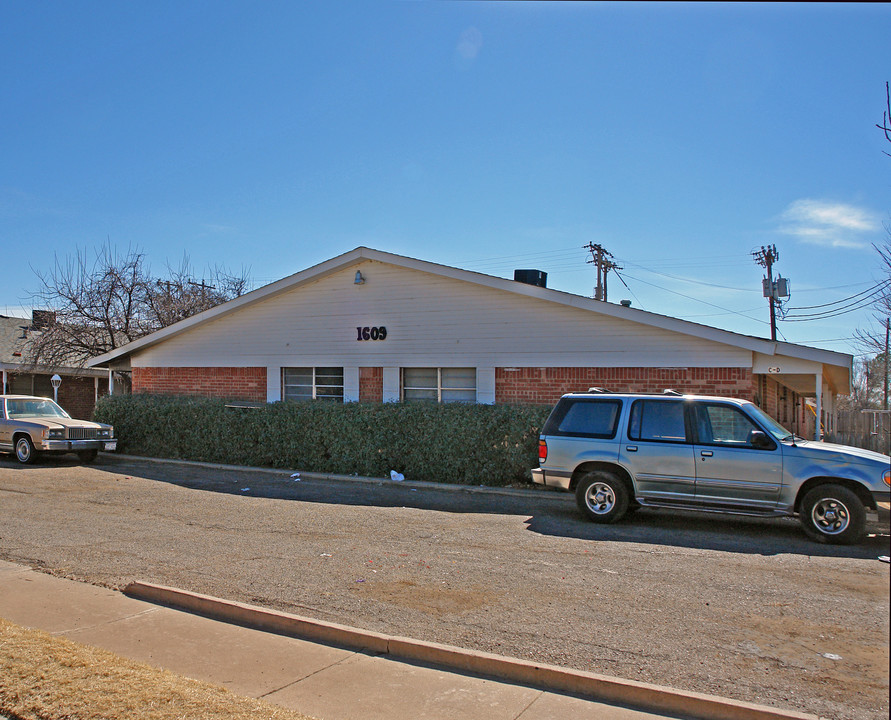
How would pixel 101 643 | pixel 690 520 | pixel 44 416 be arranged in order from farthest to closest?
pixel 44 416
pixel 690 520
pixel 101 643

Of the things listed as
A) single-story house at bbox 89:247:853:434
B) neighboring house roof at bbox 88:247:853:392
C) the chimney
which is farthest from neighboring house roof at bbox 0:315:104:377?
the chimney

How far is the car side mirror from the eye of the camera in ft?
29.9

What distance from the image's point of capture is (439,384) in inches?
657

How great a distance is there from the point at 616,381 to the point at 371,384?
5.92 metres

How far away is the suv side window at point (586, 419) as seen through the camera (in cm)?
1019

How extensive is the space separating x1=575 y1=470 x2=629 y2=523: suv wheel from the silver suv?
0.01 m

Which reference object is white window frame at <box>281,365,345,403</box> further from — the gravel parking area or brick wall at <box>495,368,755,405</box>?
the gravel parking area

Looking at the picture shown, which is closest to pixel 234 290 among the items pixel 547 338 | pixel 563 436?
pixel 547 338

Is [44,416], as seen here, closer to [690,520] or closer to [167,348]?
[167,348]

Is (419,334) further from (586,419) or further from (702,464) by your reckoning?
(702,464)

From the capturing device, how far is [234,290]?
38000mm

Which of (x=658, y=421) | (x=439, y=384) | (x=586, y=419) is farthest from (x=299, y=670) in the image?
(x=439, y=384)

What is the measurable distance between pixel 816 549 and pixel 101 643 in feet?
24.5

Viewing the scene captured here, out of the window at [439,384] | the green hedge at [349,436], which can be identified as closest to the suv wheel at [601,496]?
the green hedge at [349,436]
